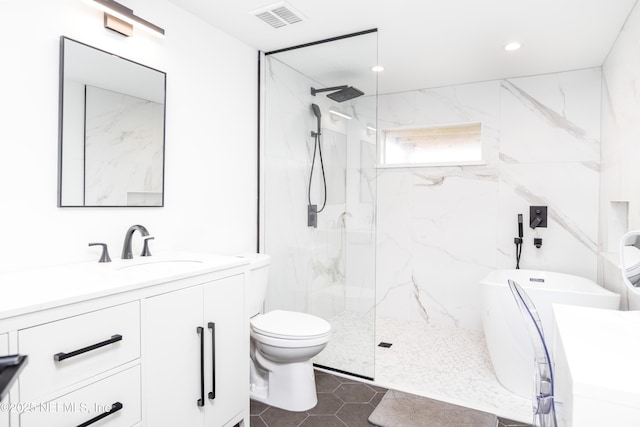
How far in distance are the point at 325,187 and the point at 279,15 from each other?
1.15 meters

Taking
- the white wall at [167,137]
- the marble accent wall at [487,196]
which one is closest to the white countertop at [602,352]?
the white wall at [167,137]

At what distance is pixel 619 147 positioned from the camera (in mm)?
2617

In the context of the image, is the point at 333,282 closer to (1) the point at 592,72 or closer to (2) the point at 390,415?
(2) the point at 390,415

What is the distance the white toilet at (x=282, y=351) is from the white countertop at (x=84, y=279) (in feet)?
1.42

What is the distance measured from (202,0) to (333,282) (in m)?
2.00

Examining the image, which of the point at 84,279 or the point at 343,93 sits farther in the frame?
the point at 343,93

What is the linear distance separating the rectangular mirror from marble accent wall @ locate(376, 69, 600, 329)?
2521 millimetres

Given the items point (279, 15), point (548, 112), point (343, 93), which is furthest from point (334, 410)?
point (548, 112)

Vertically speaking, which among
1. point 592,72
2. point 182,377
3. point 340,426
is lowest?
point 340,426

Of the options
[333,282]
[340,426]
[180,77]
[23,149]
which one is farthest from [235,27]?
[340,426]

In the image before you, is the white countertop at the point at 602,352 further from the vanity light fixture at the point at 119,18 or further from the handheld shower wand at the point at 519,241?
the vanity light fixture at the point at 119,18

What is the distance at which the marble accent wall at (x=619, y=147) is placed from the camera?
2.25 meters

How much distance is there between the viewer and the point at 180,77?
2348 millimetres

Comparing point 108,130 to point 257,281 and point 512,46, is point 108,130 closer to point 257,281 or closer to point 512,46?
point 257,281
